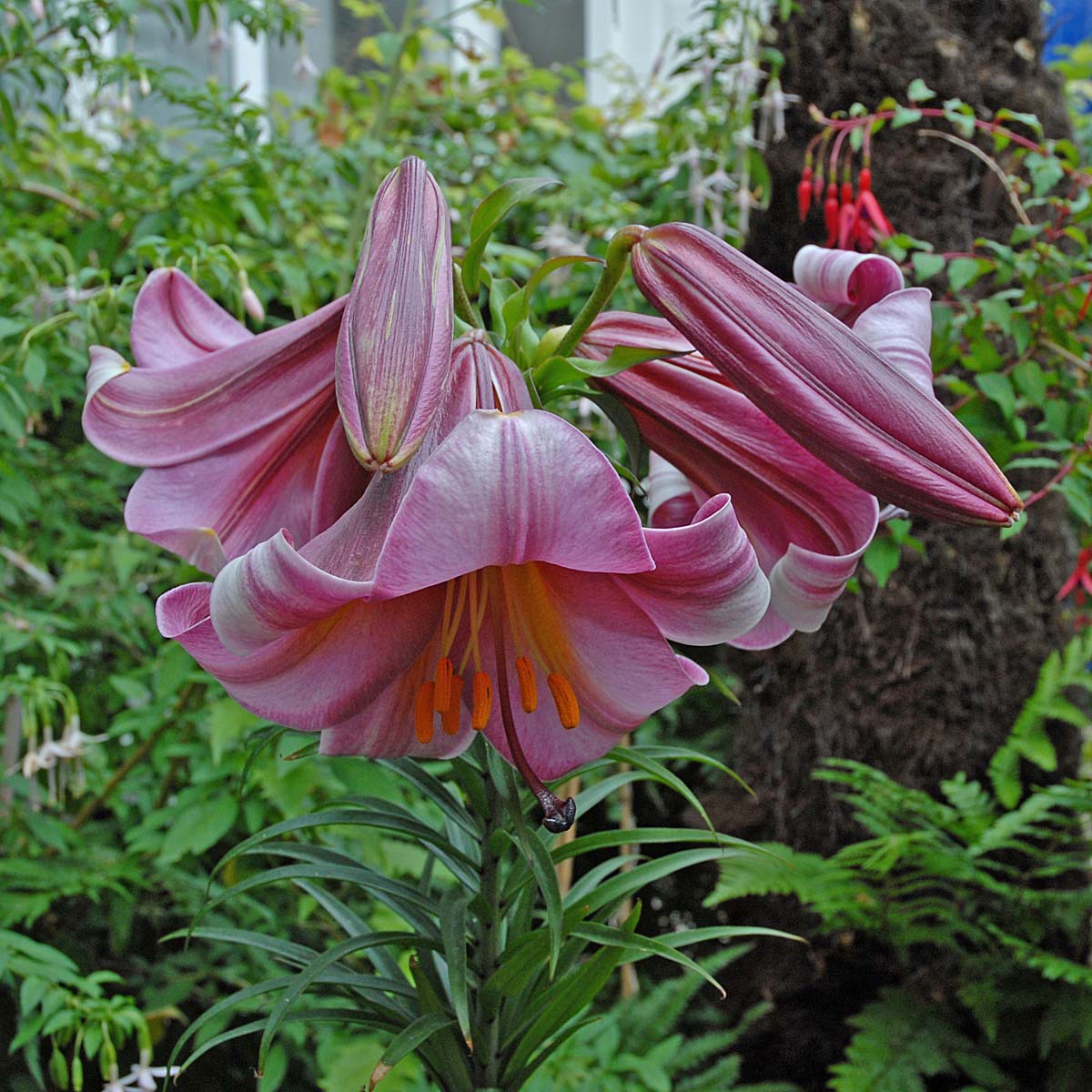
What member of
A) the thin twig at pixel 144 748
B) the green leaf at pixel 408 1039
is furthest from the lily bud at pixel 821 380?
the thin twig at pixel 144 748

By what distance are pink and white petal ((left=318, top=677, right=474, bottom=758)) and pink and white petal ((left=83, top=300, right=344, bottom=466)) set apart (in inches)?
7.5

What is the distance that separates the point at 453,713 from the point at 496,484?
182 millimetres

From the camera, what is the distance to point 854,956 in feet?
6.01

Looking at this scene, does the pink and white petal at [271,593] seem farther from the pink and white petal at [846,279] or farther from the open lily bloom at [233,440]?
the pink and white petal at [846,279]

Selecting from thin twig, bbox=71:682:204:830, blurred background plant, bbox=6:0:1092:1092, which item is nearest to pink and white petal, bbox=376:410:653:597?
blurred background plant, bbox=6:0:1092:1092

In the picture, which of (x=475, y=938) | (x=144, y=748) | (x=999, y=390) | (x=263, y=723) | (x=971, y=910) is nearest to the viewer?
(x=475, y=938)

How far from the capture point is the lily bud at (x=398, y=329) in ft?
1.71

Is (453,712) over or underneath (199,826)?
over

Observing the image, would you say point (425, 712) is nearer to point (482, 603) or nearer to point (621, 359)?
point (482, 603)

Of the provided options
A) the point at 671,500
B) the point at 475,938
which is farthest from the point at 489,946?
the point at 671,500

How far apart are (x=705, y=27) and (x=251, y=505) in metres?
1.65

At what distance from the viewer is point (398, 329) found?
55 cm

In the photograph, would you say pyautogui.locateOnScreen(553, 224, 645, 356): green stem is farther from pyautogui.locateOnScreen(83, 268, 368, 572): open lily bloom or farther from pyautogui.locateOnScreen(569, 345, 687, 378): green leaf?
pyautogui.locateOnScreen(83, 268, 368, 572): open lily bloom

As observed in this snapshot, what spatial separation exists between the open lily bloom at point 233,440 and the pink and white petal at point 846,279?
0.30m
